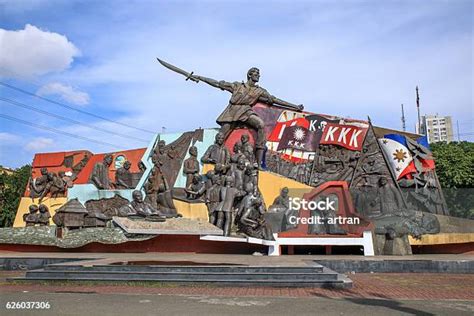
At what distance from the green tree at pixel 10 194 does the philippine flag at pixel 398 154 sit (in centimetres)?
2944

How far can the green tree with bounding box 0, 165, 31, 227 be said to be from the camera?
35797 millimetres

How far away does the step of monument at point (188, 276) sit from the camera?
30.0 ft

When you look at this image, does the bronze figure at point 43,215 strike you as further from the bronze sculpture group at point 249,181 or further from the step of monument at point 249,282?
the step of monument at point 249,282

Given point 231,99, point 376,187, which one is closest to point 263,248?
point 376,187

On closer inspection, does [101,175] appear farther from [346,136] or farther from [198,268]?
[198,268]

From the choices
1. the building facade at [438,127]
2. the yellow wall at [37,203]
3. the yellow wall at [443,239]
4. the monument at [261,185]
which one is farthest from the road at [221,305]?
the building facade at [438,127]

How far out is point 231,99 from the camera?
17500mm

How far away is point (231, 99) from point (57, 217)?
27.0 ft

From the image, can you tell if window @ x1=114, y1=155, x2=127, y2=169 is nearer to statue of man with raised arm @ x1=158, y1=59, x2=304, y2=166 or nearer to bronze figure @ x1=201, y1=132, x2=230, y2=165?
bronze figure @ x1=201, y1=132, x2=230, y2=165

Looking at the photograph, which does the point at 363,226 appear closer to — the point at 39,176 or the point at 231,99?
the point at 231,99

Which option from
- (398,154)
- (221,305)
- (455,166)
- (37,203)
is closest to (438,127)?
(455,166)

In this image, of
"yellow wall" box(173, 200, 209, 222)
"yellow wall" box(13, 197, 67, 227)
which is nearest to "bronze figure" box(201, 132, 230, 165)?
"yellow wall" box(173, 200, 209, 222)

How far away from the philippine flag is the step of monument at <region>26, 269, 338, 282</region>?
8400 millimetres

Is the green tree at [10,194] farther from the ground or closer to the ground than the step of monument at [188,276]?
farther from the ground
